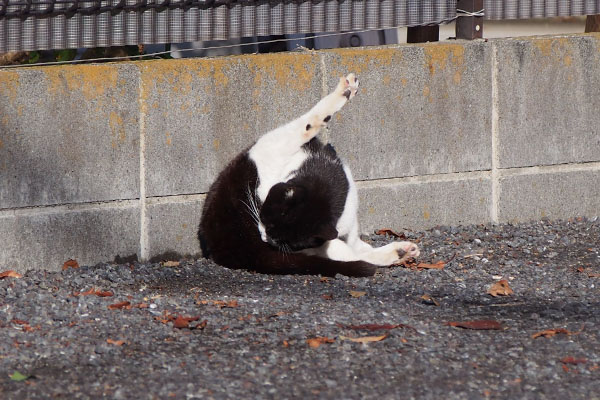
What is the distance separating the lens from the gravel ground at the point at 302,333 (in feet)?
9.66

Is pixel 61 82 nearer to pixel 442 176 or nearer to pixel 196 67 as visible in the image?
pixel 196 67

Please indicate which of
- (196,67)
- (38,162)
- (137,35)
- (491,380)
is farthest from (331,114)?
(491,380)

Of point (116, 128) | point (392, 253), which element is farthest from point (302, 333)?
point (116, 128)

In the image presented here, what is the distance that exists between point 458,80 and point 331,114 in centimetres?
102

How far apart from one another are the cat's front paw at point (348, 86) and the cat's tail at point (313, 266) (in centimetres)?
88

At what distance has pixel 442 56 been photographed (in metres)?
5.18

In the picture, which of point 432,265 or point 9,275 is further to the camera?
point 432,265

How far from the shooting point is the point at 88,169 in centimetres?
455

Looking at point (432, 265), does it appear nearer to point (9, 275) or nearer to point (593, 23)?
point (9, 275)

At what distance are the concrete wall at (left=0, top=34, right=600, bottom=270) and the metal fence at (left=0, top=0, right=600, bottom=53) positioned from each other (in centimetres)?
22

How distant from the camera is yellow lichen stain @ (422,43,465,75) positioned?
5.16 meters

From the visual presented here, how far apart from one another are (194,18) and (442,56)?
1477 millimetres

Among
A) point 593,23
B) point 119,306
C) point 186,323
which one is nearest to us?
point 186,323

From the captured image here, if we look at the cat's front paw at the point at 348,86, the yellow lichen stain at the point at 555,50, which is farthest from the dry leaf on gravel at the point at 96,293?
the yellow lichen stain at the point at 555,50
